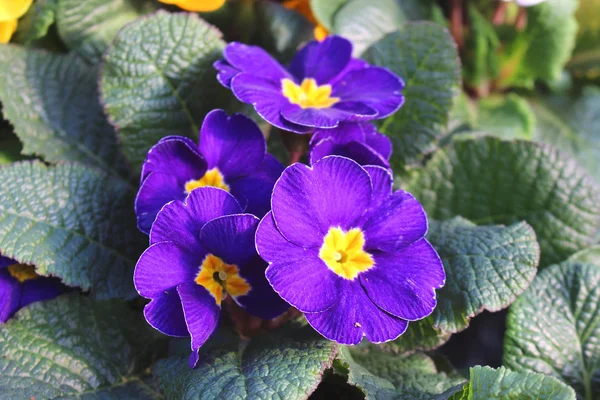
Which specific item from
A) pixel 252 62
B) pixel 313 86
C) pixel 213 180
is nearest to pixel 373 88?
pixel 313 86

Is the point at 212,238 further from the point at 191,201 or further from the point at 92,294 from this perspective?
the point at 92,294

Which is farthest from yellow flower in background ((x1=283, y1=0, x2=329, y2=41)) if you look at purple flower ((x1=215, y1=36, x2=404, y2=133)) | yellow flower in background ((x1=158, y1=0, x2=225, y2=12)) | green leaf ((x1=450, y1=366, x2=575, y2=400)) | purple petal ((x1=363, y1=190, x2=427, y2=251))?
green leaf ((x1=450, y1=366, x2=575, y2=400))

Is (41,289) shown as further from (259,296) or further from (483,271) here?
(483,271)

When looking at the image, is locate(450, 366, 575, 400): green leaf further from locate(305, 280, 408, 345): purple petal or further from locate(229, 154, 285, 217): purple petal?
locate(229, 154, 285, 217): purple petal

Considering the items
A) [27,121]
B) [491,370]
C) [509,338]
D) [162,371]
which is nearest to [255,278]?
[162,371]

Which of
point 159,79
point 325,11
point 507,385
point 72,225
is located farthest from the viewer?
point 325,11
